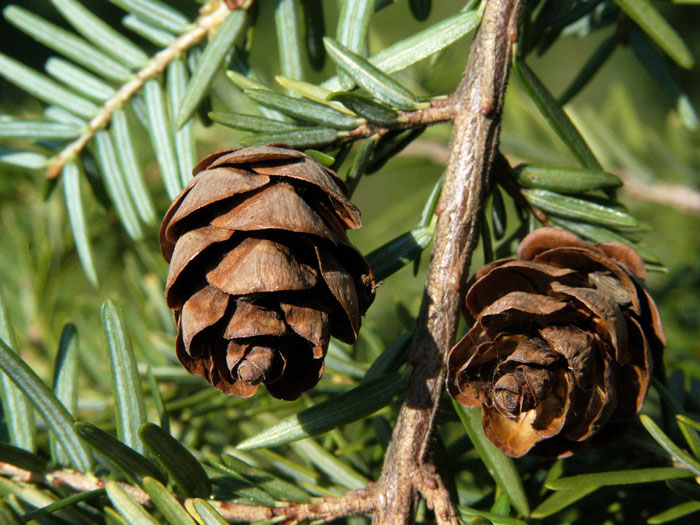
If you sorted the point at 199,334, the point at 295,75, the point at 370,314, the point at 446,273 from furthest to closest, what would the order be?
the point at 370,314, the point at 295,75, the point at 446,273, the point at 199,334

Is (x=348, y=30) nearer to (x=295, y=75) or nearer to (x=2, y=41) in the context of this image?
(x=295, y=75)

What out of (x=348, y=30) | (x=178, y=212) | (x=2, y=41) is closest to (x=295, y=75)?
(x=348, y=30)

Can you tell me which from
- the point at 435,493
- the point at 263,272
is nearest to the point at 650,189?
the point at 435,493

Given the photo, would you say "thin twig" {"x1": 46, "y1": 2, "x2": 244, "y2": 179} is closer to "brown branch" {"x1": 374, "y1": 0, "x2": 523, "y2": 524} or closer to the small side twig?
"brown branch" {"x1": 374, "y1": 0, "x2": 523, "y2": 524}

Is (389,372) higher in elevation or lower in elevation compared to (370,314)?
higher

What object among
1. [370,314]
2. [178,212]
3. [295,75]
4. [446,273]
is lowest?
[370,314]

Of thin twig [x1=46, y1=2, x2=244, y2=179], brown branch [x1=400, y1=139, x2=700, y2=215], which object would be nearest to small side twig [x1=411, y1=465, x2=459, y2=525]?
thin twig [x1=46, y1=2, x2=244, y2=179]

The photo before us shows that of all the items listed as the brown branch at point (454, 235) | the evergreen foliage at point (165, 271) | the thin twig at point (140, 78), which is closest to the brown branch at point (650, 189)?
the evergreen foliage at point (165, 271)
